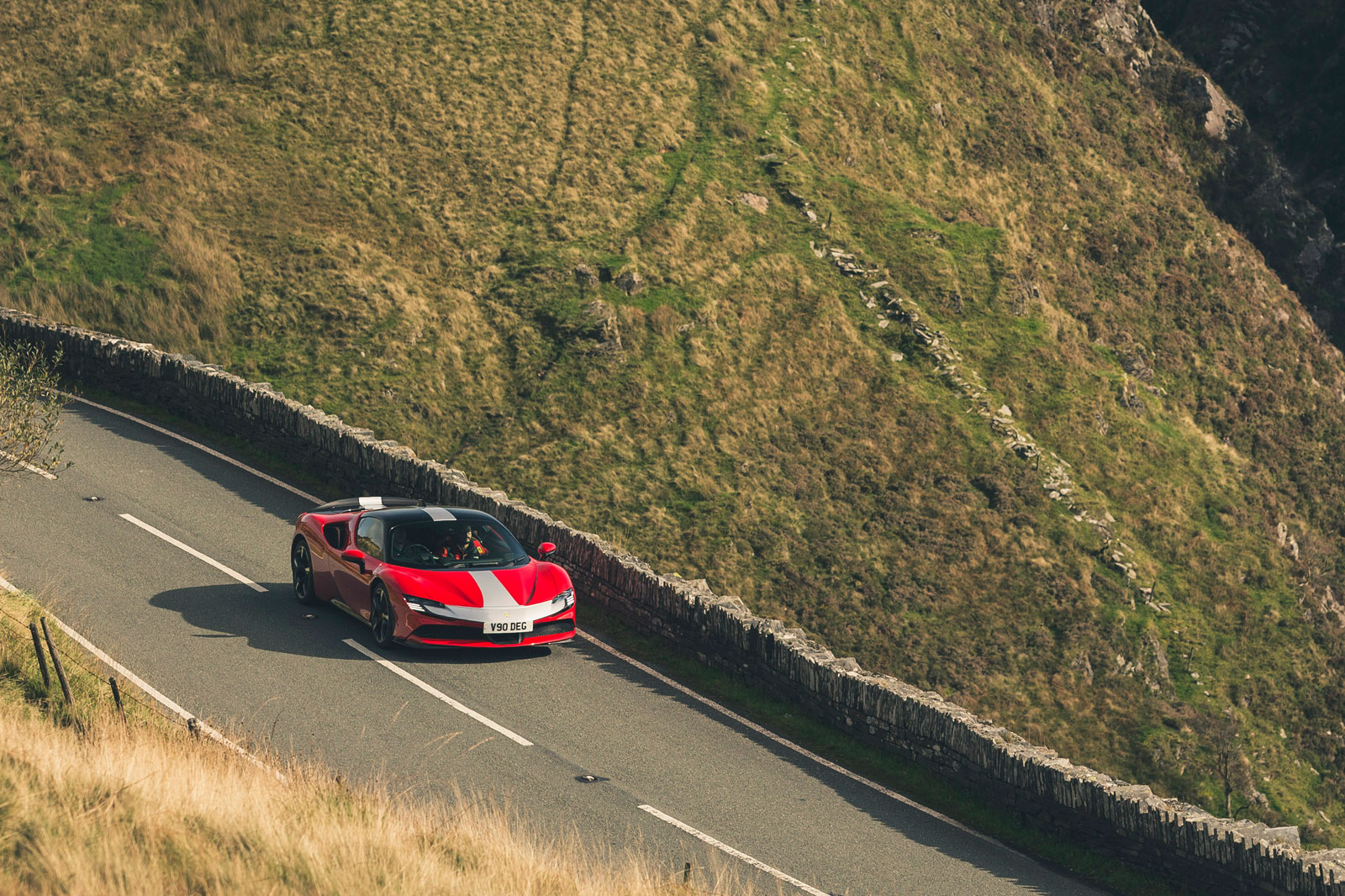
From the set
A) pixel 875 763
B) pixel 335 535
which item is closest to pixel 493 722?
pixel 335 535

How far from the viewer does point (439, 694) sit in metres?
13.4

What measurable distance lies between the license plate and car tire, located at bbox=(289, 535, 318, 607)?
2.92 metres

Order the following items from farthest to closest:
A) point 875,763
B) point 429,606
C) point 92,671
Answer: point 429,606, point 875,763, point 92,671

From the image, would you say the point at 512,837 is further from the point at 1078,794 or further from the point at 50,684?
the point at 1078,794

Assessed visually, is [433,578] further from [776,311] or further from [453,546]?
[776,311]

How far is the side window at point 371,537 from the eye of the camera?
14.6 meters

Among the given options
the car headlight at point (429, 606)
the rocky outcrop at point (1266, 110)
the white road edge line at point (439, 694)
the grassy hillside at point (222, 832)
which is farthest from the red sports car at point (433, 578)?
the rocky outcrop at point (1266, 110)

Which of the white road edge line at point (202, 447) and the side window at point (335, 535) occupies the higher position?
the side window at point (335, 535)

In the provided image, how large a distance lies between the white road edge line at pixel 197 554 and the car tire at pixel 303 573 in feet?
1.80

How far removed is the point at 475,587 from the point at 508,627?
0.64 metres

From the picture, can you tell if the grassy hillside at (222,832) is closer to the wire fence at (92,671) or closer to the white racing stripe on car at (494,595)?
the wire fence at (92,671)

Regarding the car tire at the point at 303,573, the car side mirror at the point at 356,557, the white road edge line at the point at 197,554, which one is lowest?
the white road edge line at the point at 197,554

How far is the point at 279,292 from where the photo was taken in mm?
34219

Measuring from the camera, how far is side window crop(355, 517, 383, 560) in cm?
1462
